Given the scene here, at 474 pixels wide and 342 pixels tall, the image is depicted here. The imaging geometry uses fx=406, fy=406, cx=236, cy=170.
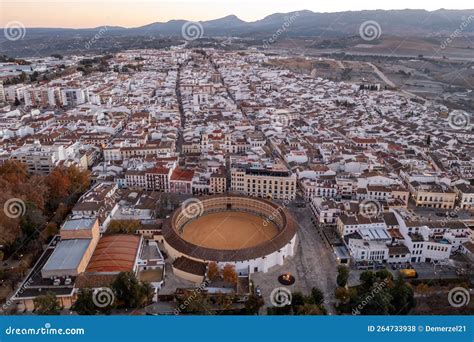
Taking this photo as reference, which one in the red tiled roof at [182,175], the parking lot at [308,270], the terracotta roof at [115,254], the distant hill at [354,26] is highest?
the distant hill at [354,26]

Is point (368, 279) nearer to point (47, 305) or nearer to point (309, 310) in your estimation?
point (309, 310)

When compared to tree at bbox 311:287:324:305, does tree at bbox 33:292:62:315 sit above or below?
above

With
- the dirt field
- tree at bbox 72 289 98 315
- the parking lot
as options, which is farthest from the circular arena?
tree at bbox 72 289 98 315

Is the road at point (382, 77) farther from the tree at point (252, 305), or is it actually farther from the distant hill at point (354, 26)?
Result: the tree at point (252, 305)

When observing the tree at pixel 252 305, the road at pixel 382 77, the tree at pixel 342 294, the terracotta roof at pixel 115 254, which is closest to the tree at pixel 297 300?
the tree at pixel 252 305

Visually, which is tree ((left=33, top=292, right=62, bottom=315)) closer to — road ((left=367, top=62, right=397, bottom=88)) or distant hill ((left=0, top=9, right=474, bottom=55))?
road ((left=367, top=62, right=397, bottom=88))

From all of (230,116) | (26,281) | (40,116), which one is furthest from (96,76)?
(26,281)
